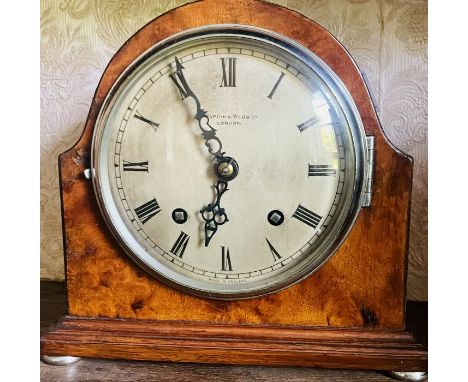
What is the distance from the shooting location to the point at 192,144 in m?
0.82

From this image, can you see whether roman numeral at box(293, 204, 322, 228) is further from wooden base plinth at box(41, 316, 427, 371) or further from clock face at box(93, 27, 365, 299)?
wooden base plinth at box(41, 316, 427, 371)

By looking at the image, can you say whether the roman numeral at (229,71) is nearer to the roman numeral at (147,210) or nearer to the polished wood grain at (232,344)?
the roman numeral at (147,210)

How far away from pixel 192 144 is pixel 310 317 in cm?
33

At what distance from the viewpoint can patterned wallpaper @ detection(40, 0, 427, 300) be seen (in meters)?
1.09

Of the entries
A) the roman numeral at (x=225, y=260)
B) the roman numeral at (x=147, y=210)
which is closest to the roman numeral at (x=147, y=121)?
the roman numeral at (x=147, y=210)

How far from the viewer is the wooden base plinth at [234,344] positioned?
0.79 metres

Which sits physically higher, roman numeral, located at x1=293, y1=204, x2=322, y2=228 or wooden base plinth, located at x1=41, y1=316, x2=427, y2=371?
roman numeral, located at x1=293, y1=204, x2=322, y2=228

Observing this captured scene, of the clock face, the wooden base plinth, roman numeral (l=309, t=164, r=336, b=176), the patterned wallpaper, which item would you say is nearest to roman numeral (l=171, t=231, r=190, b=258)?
the clock face

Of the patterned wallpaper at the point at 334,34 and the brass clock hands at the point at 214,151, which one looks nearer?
the brass clock hands at the point at 214,151

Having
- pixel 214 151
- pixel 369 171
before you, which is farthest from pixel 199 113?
pixel 369 171

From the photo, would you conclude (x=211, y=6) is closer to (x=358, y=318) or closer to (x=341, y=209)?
(x=341, y=209)

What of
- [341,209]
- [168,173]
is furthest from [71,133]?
[341,209]

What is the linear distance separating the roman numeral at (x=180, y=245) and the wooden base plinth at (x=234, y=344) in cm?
12

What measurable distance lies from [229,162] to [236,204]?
0.22 ft
